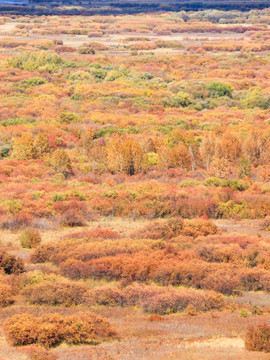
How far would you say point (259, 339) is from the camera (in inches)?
669

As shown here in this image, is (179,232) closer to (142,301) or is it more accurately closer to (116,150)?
(142,301)

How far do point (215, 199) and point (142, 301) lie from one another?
12.7 meters

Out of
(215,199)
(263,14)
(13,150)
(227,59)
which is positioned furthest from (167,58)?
(263,14)

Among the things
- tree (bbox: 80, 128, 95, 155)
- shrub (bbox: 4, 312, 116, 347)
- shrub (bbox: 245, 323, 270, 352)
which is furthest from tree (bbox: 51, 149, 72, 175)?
shrub (bbox: 245, 323, 270, 352)

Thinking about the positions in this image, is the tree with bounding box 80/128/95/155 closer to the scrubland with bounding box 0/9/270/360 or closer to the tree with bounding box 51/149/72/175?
the scrubland with bounding box 0/9/270/360

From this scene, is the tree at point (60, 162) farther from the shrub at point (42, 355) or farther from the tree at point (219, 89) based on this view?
the tree at point (219, 89)

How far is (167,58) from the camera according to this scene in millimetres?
100188

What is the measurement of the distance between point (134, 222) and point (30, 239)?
627 centimetres

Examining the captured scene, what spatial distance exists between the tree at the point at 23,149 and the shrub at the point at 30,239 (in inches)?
686

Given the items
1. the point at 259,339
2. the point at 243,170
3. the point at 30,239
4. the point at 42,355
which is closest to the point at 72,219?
the point at 30,239

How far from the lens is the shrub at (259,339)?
17.0 meters

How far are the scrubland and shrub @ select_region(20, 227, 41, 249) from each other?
53 mm

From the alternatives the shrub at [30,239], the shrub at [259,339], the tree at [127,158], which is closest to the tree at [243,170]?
the tree at [127,158]

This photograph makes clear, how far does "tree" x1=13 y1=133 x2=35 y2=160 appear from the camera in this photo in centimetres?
4350
